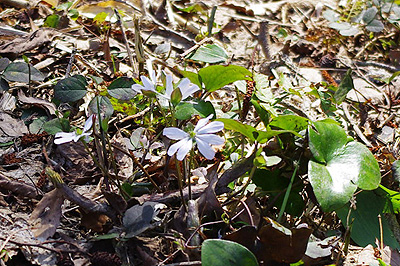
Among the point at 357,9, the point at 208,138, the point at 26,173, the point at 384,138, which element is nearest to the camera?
the point at 208,138

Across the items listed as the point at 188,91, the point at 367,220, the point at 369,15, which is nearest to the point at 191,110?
the point at 188,91

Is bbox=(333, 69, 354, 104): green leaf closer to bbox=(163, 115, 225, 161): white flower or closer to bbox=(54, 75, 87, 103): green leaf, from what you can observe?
bbox=(163, 115, 225, 161): white flower

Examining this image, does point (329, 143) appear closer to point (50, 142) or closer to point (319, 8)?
point (50, 142)

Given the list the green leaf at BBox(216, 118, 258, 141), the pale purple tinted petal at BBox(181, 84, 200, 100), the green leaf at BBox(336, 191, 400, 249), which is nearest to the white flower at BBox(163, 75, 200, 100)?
the pale purple tinted petal at BBox(181, 84, 200, 100)

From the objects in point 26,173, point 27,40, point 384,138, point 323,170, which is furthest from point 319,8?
point 26,173

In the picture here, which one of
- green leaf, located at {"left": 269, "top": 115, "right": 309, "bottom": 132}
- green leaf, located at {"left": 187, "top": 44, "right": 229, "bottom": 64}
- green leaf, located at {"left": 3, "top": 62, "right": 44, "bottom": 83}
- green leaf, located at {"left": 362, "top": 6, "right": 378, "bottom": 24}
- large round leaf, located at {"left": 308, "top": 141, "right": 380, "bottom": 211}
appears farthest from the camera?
green leaf, located at {"left": 362, "top": 6, "right": 378, "bottom": 24}

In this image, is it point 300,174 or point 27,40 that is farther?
point 27,40
